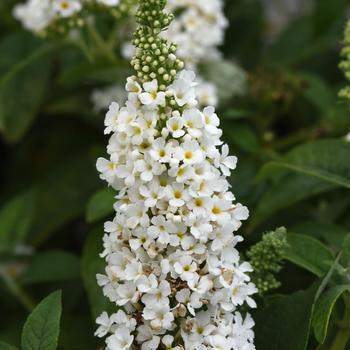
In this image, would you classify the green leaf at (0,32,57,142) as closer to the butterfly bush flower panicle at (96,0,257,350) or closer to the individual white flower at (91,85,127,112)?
the individual white flower at (91,85,127,112)

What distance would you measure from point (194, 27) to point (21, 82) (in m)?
0.61

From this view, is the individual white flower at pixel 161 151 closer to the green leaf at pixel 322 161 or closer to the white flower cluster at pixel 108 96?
the green leaf at pixel 322 161

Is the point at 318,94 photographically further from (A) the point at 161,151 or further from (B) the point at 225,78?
(A) the point at 161,151

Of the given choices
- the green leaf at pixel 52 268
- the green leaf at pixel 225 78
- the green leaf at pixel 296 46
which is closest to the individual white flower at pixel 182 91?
the green leaf at pixel 52 268

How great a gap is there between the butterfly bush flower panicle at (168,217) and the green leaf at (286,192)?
57 centimetres

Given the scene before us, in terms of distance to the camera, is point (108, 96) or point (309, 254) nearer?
point (309, 254)

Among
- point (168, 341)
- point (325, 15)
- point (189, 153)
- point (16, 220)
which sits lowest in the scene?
point (168, 341)

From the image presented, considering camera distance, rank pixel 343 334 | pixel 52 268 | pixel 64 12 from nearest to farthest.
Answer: pixel 343 334 → pixel 52 268 → pixel 64 12

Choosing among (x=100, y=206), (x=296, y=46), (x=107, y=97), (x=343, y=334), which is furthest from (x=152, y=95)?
(x=296, y=46)

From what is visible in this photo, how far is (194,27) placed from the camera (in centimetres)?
237

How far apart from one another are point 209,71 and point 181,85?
1.29m

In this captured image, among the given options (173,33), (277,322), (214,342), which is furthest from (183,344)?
(173,33)

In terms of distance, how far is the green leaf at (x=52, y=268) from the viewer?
2045 mm

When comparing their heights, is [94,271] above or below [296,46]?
below
